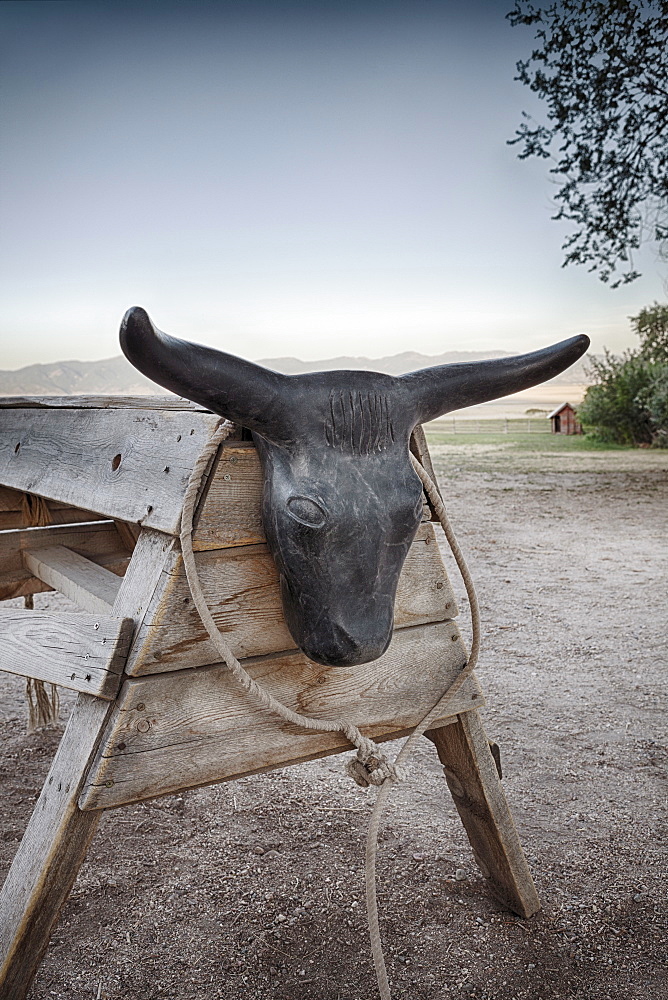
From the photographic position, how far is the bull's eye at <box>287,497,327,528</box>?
48.5 inches

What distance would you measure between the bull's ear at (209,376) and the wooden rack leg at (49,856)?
550mm

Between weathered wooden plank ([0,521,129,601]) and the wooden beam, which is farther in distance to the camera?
weathered wooden plank ([0,521,129,601])

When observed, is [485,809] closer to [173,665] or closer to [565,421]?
[173,665]

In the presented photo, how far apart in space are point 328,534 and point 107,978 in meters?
1.13

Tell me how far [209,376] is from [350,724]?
0.77 metres

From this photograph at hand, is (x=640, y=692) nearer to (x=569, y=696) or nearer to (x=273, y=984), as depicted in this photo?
(x=569, y=696)

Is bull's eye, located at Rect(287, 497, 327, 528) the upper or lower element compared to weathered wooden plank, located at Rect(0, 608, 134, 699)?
upper

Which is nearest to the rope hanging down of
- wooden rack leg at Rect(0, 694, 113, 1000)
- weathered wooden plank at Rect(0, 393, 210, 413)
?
wooden rack leg at Rect(0, 694, 113, 1000)

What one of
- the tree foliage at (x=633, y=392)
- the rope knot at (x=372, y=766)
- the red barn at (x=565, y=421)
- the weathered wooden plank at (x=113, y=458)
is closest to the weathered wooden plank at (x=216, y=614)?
the weathered wooden plank at (x=113, y=458)

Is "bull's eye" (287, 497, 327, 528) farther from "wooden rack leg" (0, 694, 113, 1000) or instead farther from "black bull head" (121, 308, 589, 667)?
"wooden rack leg" (0, 694, 113, 1000)

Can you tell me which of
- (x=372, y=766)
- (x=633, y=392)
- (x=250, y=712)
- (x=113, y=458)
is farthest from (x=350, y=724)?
(x=633, y=392)

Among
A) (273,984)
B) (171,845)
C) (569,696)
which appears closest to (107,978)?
(273,984)

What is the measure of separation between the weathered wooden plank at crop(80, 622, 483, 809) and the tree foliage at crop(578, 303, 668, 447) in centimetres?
1367

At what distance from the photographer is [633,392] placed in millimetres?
14781
